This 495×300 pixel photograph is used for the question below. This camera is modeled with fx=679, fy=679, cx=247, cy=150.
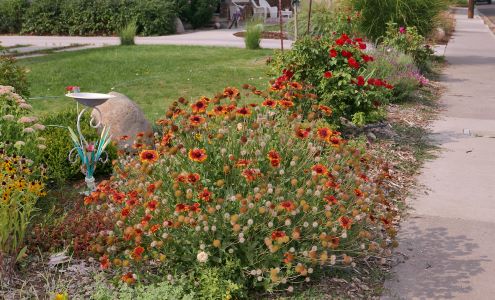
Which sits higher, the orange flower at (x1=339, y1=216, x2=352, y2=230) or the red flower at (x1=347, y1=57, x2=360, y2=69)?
the red flower at (x1=347, y1=57, x2=360, y2=69)

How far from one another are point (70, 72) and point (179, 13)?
38.8 feet

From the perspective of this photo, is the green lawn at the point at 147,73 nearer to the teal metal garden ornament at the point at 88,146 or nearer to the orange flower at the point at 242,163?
the teal metal garden ornament at the point at 88,146

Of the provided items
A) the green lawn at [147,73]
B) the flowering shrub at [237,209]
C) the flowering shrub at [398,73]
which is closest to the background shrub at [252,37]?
the green lawn at [147,73]

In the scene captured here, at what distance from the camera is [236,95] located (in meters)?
4.72

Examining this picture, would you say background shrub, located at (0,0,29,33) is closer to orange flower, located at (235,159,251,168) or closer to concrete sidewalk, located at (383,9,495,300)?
concrete sidewalk, located at (383,9,495,300)

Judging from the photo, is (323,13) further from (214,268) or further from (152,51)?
(214,268)

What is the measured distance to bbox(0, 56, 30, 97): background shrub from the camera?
727 cm

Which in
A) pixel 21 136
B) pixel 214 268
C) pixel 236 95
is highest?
pixel 236 95

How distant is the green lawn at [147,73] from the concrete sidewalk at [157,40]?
70.3 inches

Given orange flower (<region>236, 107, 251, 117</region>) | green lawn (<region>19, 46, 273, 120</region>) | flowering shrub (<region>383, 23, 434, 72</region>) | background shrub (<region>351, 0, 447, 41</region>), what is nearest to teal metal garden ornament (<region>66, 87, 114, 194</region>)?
orange flower (<region>236, 107, 251, 117</region>)

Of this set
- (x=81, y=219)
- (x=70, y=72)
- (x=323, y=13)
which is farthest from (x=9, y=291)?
(x=323, y=13)

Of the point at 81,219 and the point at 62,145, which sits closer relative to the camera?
the point at 81,219

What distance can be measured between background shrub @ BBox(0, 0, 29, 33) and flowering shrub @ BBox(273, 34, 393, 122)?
60.0 ft

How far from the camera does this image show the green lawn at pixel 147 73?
1048 cm
